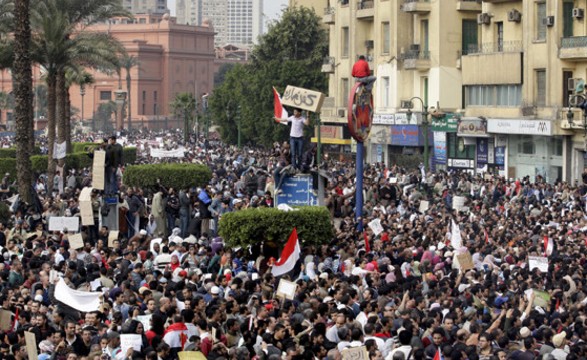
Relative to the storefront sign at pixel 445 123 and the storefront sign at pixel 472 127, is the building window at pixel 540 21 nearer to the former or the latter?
the storefront sign at pixel 472 127

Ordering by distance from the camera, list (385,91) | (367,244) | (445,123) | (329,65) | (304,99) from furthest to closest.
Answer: (329,65)
(385,91)
(445,123)
(304,99)
(367,244)

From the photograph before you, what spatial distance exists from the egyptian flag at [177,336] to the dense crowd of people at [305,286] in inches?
0.9

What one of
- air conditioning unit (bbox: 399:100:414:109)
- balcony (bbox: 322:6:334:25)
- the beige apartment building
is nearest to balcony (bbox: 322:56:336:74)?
the beige apartment building

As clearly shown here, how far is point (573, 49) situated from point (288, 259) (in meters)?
29.8

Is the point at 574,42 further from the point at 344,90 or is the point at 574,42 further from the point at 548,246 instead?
the point at 548,246

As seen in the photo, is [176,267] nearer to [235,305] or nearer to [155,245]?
[155,245]

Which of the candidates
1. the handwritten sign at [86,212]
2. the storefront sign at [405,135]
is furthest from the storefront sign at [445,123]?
the handwritten sign at [86,212]

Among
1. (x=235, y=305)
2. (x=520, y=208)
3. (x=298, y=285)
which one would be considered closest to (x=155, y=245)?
(x=298, y=285)

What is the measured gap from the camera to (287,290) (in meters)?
19.9

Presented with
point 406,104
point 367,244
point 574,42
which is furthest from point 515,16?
point 367,244

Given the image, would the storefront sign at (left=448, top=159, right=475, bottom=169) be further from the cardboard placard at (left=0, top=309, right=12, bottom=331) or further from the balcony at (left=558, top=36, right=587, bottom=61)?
the cardboard placard at (left=0, top=309, right=12, bottom=331)

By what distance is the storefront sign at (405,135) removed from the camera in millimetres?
62906

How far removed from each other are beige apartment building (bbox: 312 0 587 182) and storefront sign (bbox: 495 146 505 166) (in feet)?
0.19

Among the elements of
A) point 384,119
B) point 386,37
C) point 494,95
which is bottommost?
point 384,119
